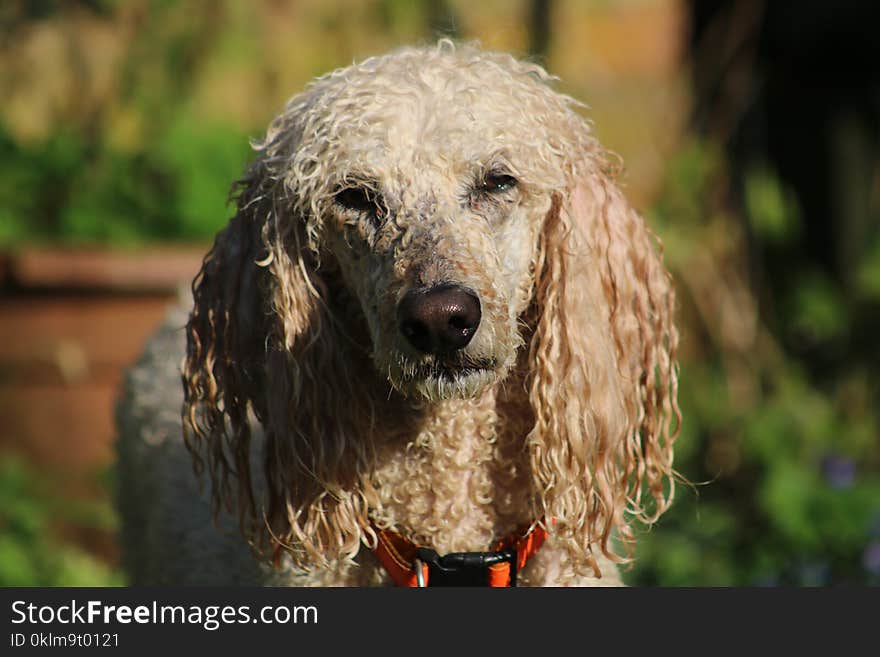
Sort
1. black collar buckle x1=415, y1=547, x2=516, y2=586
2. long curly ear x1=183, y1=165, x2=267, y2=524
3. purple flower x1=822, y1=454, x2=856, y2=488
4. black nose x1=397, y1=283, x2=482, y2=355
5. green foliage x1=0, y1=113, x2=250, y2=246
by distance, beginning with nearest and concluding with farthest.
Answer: black nose x1=397, y1=283, x2=482, y2=355
black collar buckle x1=415, y1=547, x2=516, y2=586
long curly ear x1=183, y1=165, x2=267, y2=524
purple flower x1=822, y1=454, x2=856, y2=488
green foliage x1=0, y1=113, x2=250, y2=246

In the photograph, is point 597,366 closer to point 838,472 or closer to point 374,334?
point 374,334

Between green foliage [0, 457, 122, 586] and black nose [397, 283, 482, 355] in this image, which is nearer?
black nose [397, 283, 482, 355]

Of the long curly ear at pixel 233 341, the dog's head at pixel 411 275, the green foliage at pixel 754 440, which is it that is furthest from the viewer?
the green foliage at pixel 754 440

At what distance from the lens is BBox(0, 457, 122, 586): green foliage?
4059 millimetres

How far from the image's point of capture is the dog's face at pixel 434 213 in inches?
82.7

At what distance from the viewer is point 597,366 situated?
239 cm

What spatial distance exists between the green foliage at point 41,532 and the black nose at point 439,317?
7.84 ft

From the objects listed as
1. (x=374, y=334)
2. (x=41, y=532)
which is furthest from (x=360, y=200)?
(x=41, y=532)

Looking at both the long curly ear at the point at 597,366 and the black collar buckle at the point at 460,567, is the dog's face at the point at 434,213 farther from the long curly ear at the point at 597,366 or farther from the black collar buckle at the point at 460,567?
the black collar buckle at the point at 460,567

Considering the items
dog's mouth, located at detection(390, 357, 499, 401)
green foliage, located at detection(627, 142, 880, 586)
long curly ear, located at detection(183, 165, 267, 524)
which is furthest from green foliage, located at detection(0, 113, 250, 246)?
dog's mouth, located at detection(390, 357, 499, 401)

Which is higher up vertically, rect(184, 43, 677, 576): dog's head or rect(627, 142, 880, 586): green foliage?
rect(184, 43, 677, 576): dog's head

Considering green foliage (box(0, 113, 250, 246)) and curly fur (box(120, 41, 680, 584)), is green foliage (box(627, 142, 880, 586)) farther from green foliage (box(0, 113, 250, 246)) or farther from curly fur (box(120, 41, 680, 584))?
green foliage (box(0, 113, 250, 246))

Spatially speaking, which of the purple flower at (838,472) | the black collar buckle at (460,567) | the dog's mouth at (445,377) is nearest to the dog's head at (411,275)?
the dog's mouth at (445,377)

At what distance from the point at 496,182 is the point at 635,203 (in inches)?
114
